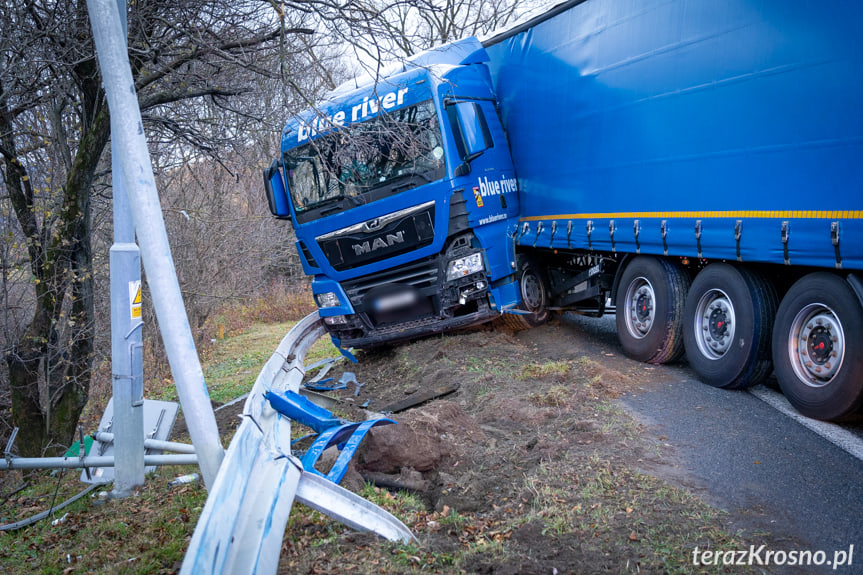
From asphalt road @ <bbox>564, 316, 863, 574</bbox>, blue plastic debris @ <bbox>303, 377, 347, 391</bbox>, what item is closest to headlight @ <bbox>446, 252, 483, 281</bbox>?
blue plastic debris @ <bbox>303, 377, 347, 391</bbox>

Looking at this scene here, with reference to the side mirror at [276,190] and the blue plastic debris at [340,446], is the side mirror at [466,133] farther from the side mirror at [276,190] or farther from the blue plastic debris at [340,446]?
the blue plastic debris at [340,446]

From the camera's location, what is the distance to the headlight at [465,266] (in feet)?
27.1

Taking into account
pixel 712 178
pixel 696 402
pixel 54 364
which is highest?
pixel 712 178

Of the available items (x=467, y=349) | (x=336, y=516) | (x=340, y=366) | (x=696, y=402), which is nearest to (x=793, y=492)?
(x=696, y=402)

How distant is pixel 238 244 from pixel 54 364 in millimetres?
9469

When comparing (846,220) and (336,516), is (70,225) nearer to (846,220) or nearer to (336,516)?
(336,516)

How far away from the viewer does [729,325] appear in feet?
20.9

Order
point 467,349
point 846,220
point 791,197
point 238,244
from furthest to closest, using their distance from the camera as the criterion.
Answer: point 238,244 < point 467,349 < point 791,197 < point 846,220

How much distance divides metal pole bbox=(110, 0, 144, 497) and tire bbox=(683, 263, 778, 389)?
16.3 ft

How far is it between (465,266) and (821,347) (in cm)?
404

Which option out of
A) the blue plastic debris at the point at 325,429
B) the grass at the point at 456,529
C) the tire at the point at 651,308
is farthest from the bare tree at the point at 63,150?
the tire at the point at 651,308

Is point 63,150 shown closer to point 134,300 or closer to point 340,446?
point 134,300

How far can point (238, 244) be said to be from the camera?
1681 cm

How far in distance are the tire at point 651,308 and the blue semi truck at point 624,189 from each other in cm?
2
